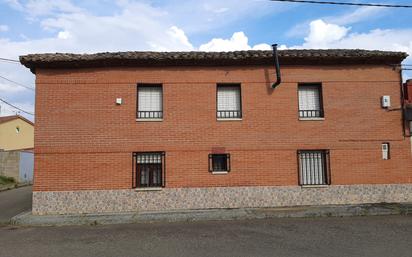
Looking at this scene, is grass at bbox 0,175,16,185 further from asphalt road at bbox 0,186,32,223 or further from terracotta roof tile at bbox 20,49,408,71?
terracotta roof tile at bbox 20,49,408,71

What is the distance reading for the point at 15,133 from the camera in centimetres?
4294

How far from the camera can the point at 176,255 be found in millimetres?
7887

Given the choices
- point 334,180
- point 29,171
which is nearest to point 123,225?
point 334,180

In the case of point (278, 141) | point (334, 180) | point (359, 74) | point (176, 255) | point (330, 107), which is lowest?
point (176, 255)

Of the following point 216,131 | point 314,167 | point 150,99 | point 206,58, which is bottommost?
point 314,167

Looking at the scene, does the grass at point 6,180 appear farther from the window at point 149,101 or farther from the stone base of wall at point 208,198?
the window at point 149,101

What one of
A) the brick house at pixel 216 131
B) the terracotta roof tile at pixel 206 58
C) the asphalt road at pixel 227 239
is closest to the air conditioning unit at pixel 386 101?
the brick house at pixel 216 131

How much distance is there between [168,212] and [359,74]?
822 centimetres

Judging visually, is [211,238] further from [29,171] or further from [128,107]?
[29,171]

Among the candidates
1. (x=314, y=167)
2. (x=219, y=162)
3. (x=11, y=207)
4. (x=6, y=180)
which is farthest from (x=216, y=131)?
(x=6, y=180)

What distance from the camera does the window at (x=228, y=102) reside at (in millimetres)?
14250

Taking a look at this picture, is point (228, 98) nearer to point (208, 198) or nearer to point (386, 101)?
point (208, 198)

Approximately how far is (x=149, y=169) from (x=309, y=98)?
617cm

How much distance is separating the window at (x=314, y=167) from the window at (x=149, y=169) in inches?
189
